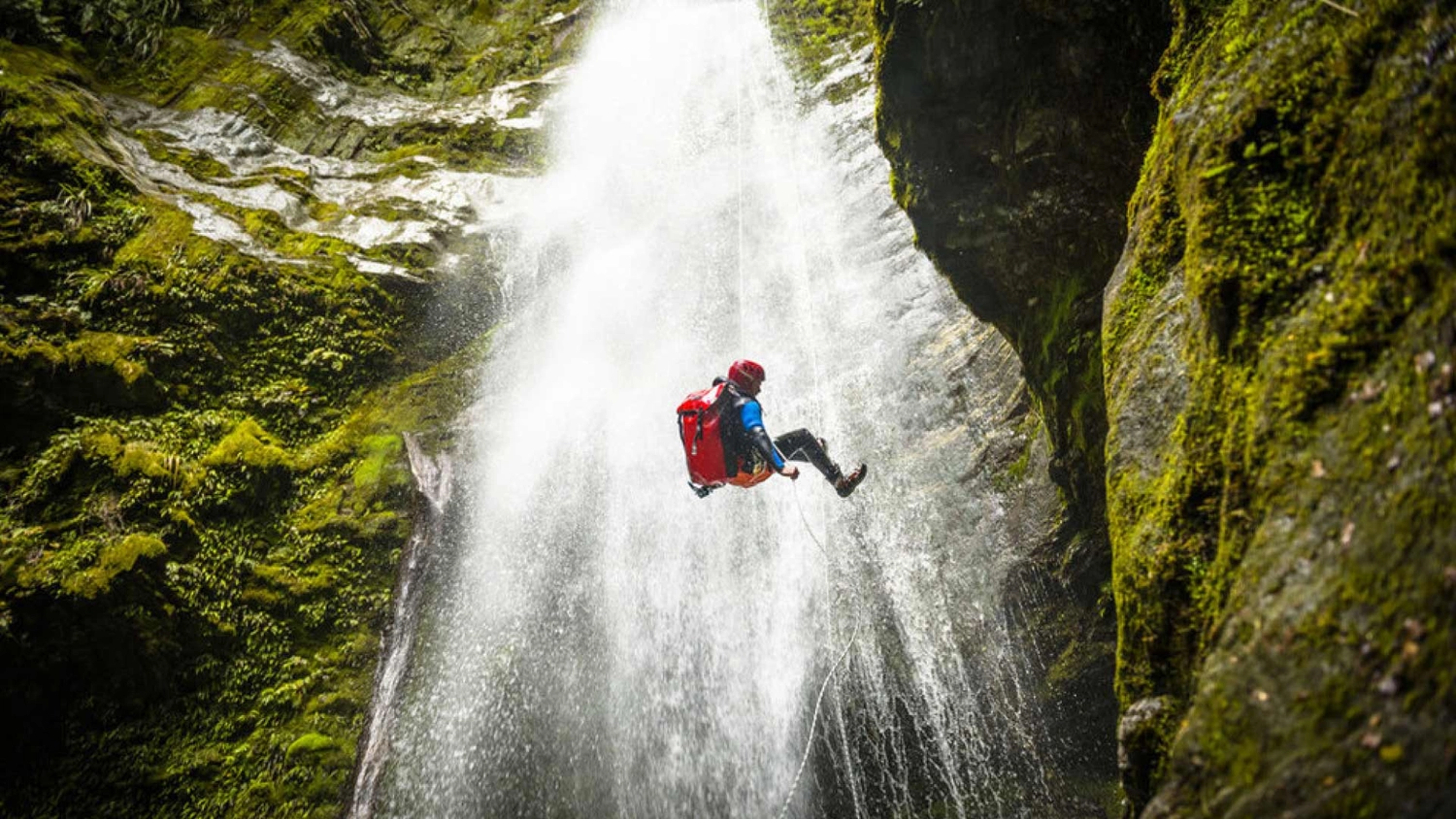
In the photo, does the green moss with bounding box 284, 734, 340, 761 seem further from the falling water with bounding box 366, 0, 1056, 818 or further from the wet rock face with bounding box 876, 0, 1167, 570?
the wet rock face with bounding box 876, 0, 1167, 570

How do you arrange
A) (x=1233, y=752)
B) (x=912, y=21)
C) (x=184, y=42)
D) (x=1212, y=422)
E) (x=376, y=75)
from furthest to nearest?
1. (x=376, y=75)
2. (x=184, y=42)
3. (x=912, y=21)
4. (x=1212, y=422)
5. (x=1233, y=752)

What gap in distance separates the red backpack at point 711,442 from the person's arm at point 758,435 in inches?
11.4

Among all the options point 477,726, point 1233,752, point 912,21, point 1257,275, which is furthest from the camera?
point 477,726

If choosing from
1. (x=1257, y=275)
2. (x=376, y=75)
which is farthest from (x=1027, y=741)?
(x=376, y=75)

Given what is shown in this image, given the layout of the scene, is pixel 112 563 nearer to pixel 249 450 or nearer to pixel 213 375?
pixel 249 450

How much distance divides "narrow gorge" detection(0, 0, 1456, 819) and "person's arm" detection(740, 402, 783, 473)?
2657mm

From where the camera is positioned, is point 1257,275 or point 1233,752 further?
point 1257,275

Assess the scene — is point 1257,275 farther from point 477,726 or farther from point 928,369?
point 477,726

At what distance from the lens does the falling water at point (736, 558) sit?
801cm

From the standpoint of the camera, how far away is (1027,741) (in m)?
7.55

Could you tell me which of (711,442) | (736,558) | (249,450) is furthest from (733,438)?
(249,450)

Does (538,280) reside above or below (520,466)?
above

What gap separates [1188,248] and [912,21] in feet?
13.6

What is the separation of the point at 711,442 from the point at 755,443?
0.57m
